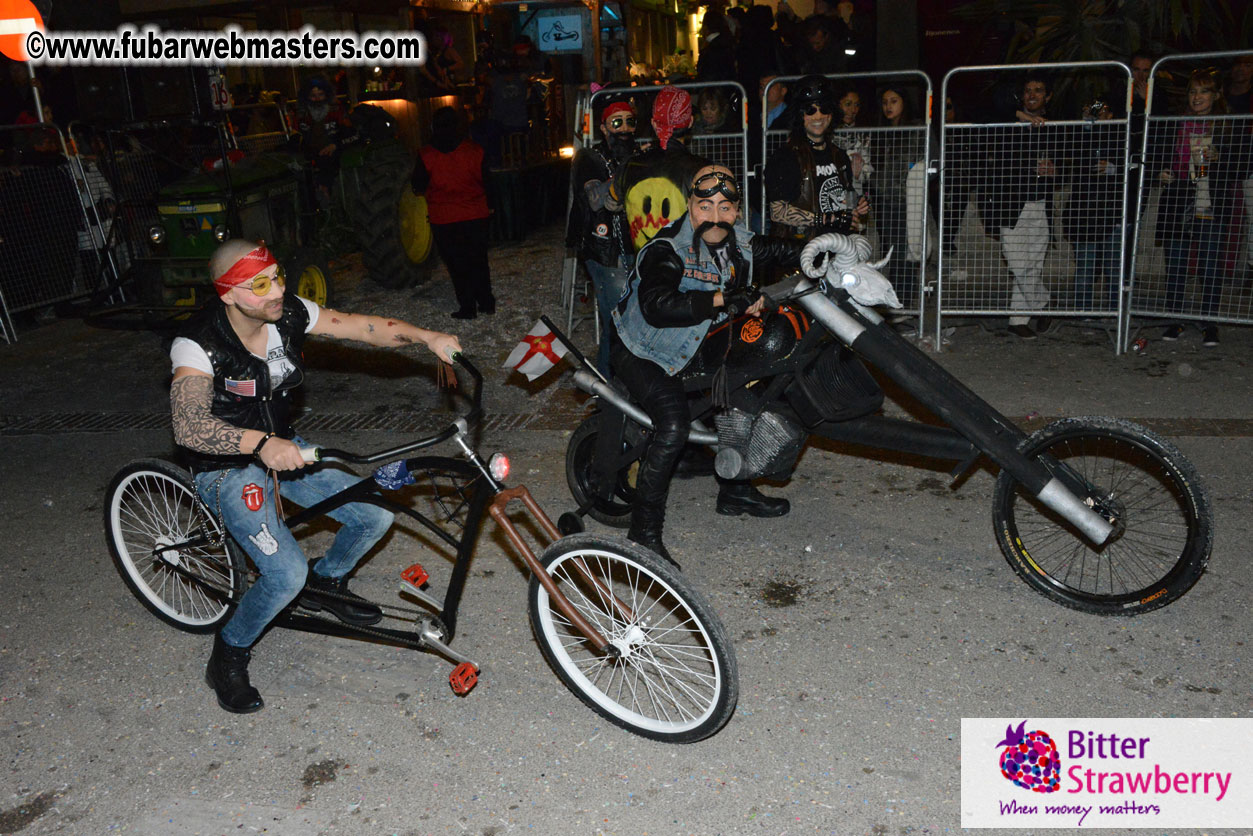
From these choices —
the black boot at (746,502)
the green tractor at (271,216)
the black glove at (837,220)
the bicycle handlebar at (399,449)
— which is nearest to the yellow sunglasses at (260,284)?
the bicycle handlebar at (399,449)

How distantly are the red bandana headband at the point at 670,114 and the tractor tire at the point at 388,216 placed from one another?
17.3ft

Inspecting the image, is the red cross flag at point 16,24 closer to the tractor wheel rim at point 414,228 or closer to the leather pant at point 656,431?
the tractor wheel rim at point 414,228

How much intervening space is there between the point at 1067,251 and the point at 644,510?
5620 millimetres

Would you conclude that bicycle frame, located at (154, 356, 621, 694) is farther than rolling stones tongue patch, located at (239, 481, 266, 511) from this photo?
No

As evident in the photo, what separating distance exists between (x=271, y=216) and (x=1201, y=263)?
830 centimetres

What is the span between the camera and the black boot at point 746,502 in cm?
561

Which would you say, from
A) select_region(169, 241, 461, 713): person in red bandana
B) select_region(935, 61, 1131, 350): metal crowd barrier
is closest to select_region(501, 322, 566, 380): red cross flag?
select_region(169, 241, 461, 713): person in red bandana

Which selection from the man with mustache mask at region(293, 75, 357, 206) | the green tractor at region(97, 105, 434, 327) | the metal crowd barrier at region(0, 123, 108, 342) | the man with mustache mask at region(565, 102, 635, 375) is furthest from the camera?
the man with mustache mask at region(293, 75, 357, 206)

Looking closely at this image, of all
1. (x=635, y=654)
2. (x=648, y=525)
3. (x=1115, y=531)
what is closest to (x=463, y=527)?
(x=635, y=654)

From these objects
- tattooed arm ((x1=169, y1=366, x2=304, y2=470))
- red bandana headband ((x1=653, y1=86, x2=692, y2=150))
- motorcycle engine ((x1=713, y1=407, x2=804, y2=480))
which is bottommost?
motorcycle engine ((x1=713, y1=407, x2=804, y2=480))

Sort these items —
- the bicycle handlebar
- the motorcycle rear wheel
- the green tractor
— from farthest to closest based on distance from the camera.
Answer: the green tractor
the motorcycle rear wheel
the bicycle handlebar

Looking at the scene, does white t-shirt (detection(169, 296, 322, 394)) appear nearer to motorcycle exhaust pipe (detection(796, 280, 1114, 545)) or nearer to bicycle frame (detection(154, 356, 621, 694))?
bicycle frame (detection(154, 356, 621, 694))

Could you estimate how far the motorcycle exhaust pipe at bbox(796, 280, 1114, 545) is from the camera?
13.6ft

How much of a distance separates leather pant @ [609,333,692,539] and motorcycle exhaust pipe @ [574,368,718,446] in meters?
0.17
